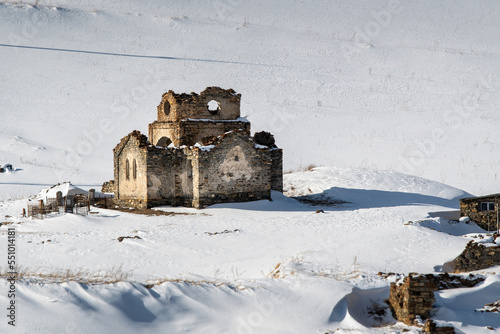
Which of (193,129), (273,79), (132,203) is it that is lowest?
(132,203)

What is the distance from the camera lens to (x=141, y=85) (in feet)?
162

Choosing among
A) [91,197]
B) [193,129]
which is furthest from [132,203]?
[193,129]

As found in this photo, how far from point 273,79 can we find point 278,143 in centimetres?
1240

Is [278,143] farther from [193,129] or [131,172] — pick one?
[131,172]

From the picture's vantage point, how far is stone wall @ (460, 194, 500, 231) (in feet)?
62.8

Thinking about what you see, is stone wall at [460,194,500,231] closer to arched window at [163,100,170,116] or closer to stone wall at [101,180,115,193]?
arched window at [163,100,170,116]

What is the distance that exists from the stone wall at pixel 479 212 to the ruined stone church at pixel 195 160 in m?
8.16

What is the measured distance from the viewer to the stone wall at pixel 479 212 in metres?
19.1

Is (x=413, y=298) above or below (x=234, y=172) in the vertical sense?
below

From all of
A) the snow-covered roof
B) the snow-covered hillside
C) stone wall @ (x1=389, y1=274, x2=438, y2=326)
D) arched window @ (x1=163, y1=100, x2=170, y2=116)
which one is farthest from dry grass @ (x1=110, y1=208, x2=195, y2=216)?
stone wall @ (x1=389, y1=274, x2=438, y2=326)

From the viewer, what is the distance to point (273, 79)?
167 ft

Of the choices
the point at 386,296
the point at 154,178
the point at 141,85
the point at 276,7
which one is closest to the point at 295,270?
the point at 386,296

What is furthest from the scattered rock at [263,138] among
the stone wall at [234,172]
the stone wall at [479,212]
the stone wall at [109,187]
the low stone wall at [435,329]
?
the low stone wall at [435,329]

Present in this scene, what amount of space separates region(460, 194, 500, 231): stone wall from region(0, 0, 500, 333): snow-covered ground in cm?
54
